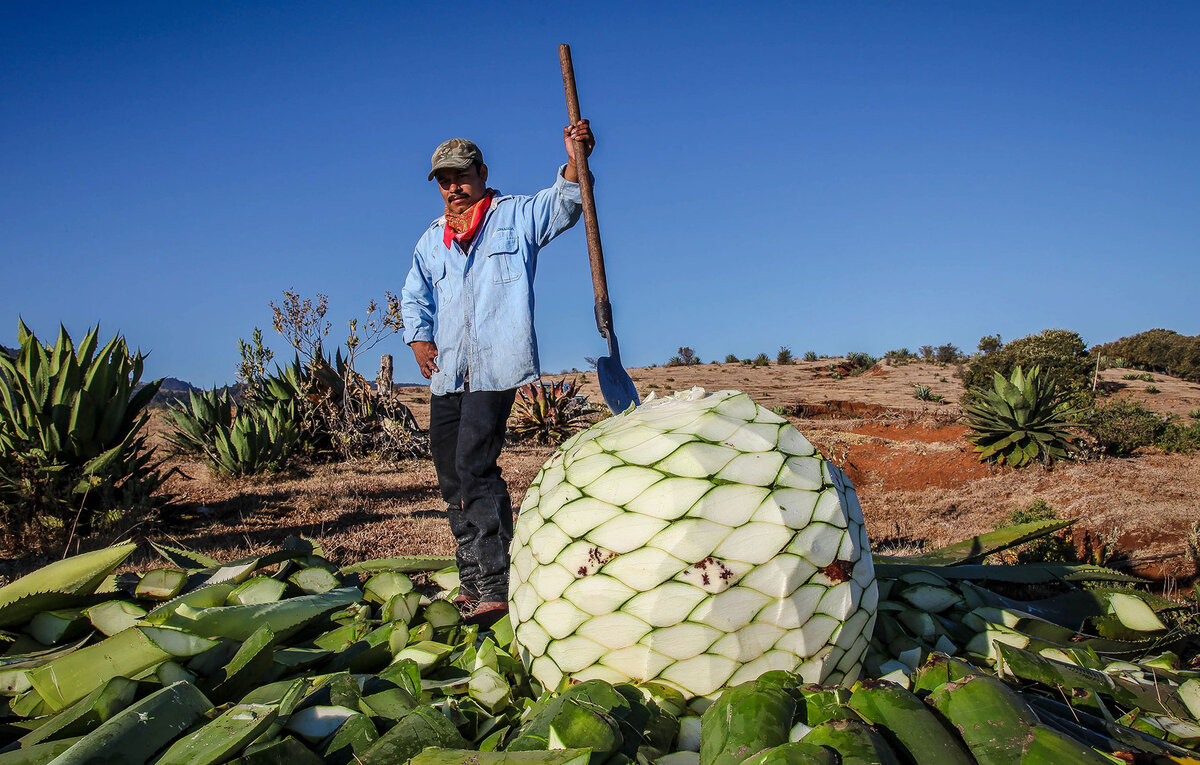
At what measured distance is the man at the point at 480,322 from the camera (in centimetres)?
286

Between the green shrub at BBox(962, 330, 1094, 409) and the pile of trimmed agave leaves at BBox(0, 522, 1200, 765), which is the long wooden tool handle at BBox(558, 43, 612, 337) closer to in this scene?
the pile of trimmed agave leaves at BBox(0, 522, 1200, 765)

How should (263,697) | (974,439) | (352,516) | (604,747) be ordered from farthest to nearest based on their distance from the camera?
(974,439) < (352,516) < (263,697) < (604,747)

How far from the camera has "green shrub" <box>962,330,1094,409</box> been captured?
23922mm

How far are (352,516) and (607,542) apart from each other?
4.47 metres

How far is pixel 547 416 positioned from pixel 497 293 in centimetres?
877

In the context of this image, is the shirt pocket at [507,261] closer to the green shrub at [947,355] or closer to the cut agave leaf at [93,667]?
the cut agave leaf at [93,667]

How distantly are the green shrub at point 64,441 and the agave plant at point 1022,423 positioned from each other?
8923 mm

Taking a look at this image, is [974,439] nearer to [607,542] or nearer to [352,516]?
[352,516]

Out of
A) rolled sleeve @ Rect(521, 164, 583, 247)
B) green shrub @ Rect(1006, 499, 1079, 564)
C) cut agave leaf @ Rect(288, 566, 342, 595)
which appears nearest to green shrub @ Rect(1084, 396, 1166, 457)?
green shrub @ Rect(1006, 499, 1079, 564)

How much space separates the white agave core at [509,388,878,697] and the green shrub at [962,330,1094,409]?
2327 cm

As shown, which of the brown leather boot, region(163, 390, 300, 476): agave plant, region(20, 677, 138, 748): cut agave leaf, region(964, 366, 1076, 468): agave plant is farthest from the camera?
region(964, 366, 1076, 468): agave plant

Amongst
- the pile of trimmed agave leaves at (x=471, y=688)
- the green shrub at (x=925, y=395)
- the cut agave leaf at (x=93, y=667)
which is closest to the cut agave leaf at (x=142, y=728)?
the pile of trimmed agave leaves at (x=471, y=688)

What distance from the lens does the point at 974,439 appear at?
373 inches

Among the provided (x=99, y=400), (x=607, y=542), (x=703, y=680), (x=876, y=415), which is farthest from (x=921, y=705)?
(x=876, y=415)
